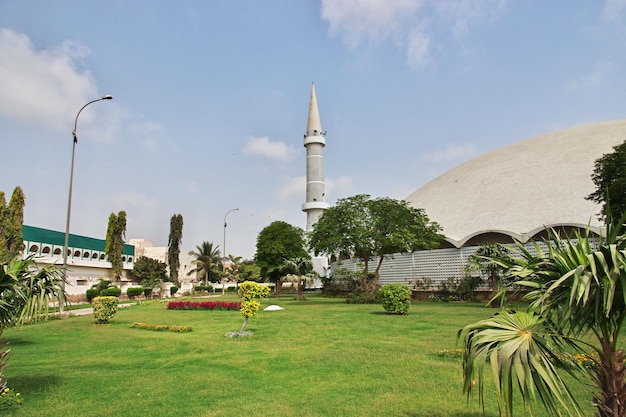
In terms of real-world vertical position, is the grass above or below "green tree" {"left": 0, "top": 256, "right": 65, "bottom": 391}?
below

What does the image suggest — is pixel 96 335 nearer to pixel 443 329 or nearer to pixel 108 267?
pixel 443 329

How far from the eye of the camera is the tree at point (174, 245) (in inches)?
2302

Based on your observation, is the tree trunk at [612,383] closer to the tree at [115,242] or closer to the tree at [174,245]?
the tree at [115,242]

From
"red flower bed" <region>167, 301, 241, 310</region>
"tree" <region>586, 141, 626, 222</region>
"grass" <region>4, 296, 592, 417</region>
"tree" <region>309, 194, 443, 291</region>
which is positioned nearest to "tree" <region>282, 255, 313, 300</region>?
"tree" <region>309, 194, 443, 291</region>

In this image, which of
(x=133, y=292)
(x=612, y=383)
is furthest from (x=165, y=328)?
(x=133, y=292)

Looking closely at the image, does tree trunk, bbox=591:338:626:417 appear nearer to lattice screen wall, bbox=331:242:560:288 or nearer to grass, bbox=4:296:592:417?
grass, bbox=4:296:592:417

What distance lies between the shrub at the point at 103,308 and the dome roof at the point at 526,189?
75.8ft

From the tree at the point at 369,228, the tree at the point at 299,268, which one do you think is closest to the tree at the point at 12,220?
the tree at the point at 299,268

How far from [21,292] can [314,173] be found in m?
49.0

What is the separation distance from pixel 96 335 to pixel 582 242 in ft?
48.0

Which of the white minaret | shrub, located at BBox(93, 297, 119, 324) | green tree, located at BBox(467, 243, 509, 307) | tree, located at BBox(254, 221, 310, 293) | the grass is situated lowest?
the grass

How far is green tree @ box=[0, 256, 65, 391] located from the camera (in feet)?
19.2

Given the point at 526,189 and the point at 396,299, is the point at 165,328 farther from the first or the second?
the point at 526,189

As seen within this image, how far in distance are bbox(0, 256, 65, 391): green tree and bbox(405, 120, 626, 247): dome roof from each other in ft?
91.2
